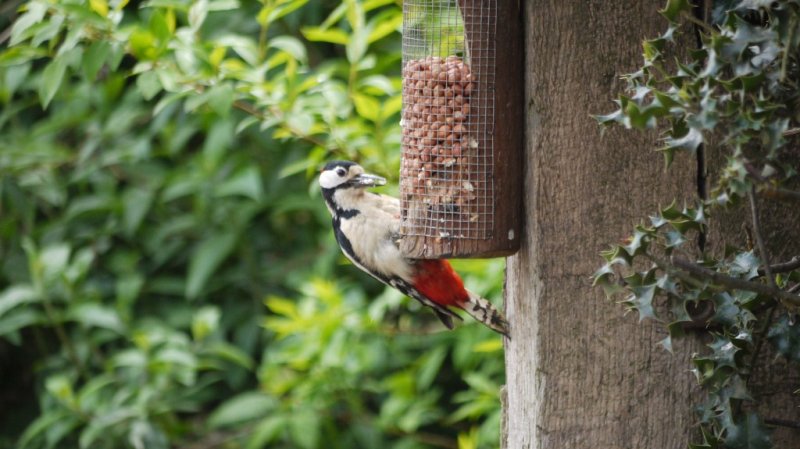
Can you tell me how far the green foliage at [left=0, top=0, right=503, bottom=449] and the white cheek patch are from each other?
0.38 m

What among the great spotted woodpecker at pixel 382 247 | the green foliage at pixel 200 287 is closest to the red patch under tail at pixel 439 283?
the great spotted woodpecker at pixel 382 247

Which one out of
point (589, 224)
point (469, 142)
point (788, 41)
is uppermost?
point (788, 41)

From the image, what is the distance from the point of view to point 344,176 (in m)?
3.52

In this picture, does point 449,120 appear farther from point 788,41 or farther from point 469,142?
point 788,41

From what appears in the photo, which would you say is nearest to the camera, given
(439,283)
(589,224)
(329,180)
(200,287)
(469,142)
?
(589,224)

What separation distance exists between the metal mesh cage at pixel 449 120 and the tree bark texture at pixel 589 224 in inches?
4.5

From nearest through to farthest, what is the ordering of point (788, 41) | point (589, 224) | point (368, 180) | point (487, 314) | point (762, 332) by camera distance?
point (788, 41)
point (762, 332)
point (589, 224)
point (487, 314)
point (368, 180)

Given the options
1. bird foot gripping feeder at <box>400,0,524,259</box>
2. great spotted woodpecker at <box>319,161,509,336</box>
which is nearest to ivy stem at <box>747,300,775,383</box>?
bird foot gripping feeder at <box>400,0,524,259</box>

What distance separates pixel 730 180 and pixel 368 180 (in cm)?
167

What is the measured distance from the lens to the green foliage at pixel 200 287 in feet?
15.0

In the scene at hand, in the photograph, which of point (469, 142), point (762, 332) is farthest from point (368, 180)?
point (762, 332)

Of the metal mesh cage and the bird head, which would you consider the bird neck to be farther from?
the metal mesh cage

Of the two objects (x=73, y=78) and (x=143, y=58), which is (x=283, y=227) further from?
(x=143, y=58)

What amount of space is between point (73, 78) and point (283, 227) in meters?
1.32
